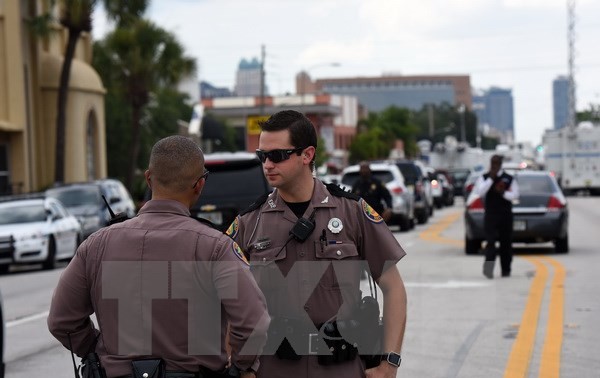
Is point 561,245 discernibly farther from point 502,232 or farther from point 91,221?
point 91,221

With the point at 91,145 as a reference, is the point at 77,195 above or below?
below

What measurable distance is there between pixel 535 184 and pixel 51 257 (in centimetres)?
979

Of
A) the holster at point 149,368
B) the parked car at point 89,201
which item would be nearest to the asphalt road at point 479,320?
the holster at point 149,368

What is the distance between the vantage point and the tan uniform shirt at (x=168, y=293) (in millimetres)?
4809

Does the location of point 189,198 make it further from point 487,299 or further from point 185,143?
point 487,299

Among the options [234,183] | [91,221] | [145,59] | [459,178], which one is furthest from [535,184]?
[459,178]

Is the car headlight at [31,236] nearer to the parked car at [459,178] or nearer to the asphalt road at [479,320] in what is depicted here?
the asphalt road at [479,320]

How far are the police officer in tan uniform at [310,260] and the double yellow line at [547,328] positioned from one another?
4954mm

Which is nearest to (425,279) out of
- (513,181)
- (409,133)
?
(513,181)

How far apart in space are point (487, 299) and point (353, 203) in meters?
10.8

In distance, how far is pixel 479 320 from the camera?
14.2 m

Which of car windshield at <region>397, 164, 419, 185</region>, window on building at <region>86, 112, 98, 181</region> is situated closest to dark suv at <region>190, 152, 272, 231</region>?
car windshield at <region>397, 164, 419, 185</region>

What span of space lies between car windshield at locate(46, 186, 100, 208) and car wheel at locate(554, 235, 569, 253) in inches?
543

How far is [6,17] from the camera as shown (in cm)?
4512
